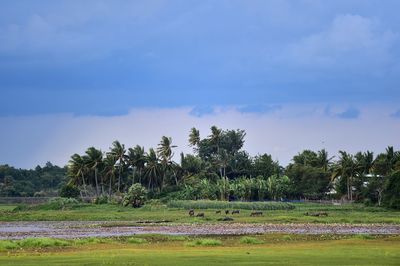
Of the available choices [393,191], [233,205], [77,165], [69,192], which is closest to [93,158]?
[77,165]

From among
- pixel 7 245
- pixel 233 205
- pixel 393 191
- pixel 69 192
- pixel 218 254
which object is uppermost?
pixel 69 192

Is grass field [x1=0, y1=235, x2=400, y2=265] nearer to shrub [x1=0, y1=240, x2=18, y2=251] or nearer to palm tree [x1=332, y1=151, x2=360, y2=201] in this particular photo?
shrub [x1=0, y1=240, x2=18, y2=251]

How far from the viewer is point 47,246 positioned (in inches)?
1756

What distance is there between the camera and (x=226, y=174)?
162 meters

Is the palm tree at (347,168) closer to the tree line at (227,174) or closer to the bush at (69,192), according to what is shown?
the tree line at (227,174)

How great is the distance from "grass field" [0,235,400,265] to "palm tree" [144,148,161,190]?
88243mm

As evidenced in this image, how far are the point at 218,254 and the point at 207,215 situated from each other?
194 ft

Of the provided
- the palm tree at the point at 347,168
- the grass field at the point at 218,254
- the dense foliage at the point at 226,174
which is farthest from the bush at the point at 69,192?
the grass field at the point at 218,254

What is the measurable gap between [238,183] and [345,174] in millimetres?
21125

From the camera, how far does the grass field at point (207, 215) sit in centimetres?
8212

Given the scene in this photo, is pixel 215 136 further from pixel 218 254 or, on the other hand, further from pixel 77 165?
pixel 218 254

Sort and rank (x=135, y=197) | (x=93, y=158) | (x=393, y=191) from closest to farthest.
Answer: (x=393, y=191) < (x=135, y=197) < (x=93, y=158)

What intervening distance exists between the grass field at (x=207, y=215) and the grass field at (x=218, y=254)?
3234cm

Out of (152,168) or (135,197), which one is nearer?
(135,197)
